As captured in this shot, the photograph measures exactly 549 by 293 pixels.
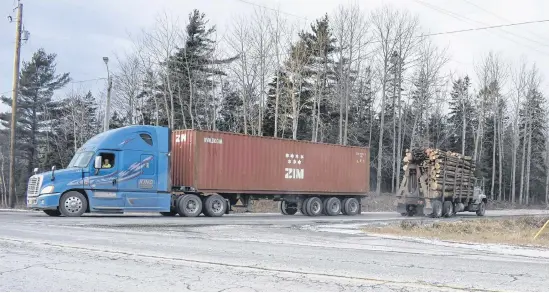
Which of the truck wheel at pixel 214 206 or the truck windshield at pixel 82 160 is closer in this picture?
the truck windshield at pixel 82 160

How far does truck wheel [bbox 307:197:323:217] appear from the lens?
88.7 feet

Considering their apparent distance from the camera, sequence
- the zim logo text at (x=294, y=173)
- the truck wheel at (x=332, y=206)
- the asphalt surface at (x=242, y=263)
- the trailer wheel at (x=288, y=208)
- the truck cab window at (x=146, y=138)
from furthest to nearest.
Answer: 1. the trailer wheel at (x=288, y=208)
2. the truck wheel at (x=332, y=206)
3. the zim logo text at (x=294, y=173)
4. the truck cab window at (x=146, y=138)
5. the asphalt surface at (x=242, y=263)

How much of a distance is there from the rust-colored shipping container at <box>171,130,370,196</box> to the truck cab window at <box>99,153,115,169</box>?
284cm

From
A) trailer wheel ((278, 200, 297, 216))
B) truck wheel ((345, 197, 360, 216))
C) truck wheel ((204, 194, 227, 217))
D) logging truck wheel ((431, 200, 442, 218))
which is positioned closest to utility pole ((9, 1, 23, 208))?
truck wheel ((204, 194, 227, 217))

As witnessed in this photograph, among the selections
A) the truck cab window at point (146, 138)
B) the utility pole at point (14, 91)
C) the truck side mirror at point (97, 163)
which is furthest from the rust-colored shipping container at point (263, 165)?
the utility pole at point (14, 91)

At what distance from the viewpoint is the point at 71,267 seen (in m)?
8.55

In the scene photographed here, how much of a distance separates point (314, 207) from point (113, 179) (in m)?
10.7

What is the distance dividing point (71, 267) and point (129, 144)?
499 inches

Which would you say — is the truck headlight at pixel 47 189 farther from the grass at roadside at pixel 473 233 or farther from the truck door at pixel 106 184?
the grass at roadside at pixel 473 233

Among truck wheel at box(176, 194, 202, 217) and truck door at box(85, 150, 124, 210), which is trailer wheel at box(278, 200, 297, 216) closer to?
truck wheel at box(176, 194, 202, 217)

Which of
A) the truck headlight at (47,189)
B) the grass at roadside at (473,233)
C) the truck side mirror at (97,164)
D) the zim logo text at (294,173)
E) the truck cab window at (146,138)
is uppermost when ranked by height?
the truck cab window at (146,138)

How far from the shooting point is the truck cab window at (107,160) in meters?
20.4

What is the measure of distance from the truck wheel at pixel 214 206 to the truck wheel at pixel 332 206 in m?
6.49

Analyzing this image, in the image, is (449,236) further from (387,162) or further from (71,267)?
(387,162)
